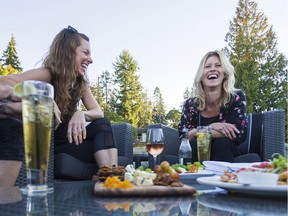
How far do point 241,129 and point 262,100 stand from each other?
19390mm

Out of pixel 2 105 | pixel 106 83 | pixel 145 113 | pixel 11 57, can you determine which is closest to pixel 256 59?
pixel 145 113

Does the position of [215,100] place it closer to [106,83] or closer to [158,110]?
[106,83]

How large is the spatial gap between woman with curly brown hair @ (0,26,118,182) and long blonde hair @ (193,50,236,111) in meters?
0.98

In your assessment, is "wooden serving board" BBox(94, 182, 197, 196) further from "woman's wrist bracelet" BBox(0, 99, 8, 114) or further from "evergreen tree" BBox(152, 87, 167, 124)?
"evergreen tree" BBox(152, 87, 167, 124)

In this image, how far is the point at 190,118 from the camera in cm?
299

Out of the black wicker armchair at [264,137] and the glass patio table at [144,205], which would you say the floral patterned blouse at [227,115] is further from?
the glass patio table at [144,205]

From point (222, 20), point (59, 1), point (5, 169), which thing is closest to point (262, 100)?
point (222, 20)

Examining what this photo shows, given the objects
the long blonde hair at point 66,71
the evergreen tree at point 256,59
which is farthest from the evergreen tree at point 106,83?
the long blonde hair at point 66,71

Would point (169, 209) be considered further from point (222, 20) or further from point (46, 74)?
point (222, 20)

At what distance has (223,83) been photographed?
298 cm

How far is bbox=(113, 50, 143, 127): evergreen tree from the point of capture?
29469 mm

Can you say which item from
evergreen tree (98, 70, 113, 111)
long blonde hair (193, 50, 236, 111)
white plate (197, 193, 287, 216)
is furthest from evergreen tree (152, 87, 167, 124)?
white plate (197, 193, 287, 216)

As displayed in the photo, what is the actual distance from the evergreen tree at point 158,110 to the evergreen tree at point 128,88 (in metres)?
8.22

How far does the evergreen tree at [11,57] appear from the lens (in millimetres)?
22797
